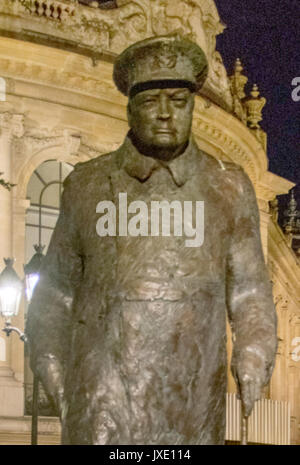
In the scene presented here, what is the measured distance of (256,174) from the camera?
3406 centimetres

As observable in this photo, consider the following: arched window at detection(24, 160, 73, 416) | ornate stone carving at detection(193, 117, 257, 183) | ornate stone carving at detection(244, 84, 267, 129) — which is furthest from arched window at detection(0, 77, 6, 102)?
ornate stone carving at detection(244, 84, 267, 129)

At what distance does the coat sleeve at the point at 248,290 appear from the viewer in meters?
4.41

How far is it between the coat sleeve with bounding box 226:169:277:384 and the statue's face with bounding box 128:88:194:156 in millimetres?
257

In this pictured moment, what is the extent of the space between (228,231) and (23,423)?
1927 centimetres

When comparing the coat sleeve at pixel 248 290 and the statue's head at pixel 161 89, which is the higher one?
the statue's head at pixel 161 89

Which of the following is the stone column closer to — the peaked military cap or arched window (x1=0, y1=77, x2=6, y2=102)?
arched window (x1=0, y1=77, x2=6, y2=102)

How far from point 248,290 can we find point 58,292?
0.62 meters

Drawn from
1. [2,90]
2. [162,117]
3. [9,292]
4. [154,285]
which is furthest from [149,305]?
[2,90]

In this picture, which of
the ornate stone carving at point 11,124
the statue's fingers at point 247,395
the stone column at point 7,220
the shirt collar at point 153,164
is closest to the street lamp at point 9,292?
the stone column at point 7,220

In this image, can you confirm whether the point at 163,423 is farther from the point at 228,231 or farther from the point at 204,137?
the point at 204,137

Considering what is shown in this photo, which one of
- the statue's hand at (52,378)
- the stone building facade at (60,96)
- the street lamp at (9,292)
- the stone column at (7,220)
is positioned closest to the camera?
the statue's hand at (52,378)

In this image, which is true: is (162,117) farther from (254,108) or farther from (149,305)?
(254,108)

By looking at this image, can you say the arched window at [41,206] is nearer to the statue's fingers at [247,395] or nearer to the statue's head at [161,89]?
the statue's head at [161,89]

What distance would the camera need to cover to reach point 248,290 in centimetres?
450
